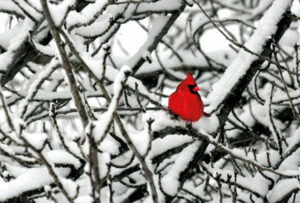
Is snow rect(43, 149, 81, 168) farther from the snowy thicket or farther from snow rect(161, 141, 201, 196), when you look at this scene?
snow rect(161, 141, 201, 196)

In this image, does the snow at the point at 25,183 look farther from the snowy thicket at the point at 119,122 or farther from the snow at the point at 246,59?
the snow at the point at 246,59

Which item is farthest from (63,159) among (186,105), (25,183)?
(186,105)

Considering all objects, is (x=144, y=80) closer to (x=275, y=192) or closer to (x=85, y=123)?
(x=275, y=192)

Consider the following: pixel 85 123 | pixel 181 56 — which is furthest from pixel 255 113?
pixel 85 123

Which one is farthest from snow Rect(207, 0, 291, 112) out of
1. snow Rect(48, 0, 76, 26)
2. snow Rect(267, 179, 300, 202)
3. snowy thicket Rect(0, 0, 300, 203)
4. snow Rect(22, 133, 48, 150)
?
snow Rect(22, 133, 48, 150)

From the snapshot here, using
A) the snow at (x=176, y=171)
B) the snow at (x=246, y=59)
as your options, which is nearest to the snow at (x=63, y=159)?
the snow at (x=176, y=171)

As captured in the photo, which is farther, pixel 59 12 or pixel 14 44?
pixel 14 44

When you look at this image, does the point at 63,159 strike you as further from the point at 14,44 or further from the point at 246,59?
the point at 246,59

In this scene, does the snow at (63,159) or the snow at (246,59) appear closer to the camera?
the snow at (63,159)
